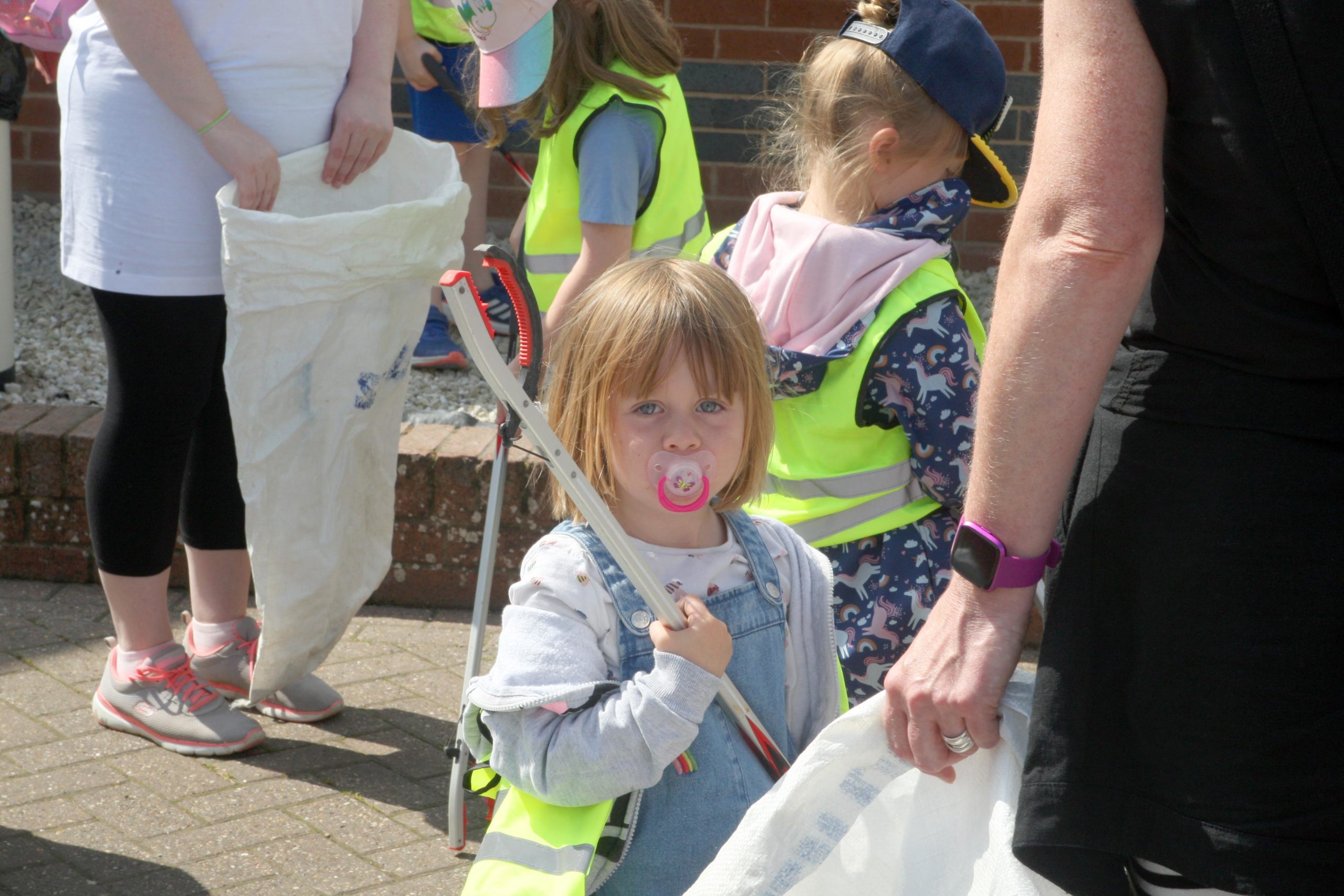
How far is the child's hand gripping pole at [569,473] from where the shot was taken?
5.17ft

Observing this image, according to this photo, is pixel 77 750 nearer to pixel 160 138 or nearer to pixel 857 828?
pixel 160 138

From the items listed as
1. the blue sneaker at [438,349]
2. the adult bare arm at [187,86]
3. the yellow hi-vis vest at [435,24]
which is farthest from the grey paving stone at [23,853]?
the yellow hi-vis vest at [435,24]

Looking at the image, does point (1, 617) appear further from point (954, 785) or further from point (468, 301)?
point (954, 785)

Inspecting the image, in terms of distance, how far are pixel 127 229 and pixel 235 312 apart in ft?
1.07

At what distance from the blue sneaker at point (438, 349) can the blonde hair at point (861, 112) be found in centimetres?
298

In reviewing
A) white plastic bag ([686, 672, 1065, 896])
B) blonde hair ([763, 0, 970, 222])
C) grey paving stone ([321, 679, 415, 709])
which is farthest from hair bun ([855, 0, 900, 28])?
grey paving stone ([321, 679, 415, 709])

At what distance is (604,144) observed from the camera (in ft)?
9.97

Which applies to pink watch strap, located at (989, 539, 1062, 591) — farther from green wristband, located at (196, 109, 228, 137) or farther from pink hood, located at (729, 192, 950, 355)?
green wristband, located at (196, 109, 228, 137)

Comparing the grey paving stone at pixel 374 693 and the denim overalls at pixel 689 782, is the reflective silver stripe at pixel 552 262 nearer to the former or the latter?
the grey paving stone at pixel 374 693

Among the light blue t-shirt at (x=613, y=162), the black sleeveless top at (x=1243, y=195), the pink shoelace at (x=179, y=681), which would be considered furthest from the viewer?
the pink shoelace at (x=179, y=681)

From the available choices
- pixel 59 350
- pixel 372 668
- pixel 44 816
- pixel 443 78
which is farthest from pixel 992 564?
pixel 59 350

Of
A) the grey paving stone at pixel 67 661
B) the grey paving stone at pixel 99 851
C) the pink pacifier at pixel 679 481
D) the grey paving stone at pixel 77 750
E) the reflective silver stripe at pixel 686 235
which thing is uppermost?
the reflective silver stripe at pixel 686 235

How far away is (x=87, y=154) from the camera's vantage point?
282cm

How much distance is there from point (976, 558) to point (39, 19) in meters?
2.69
